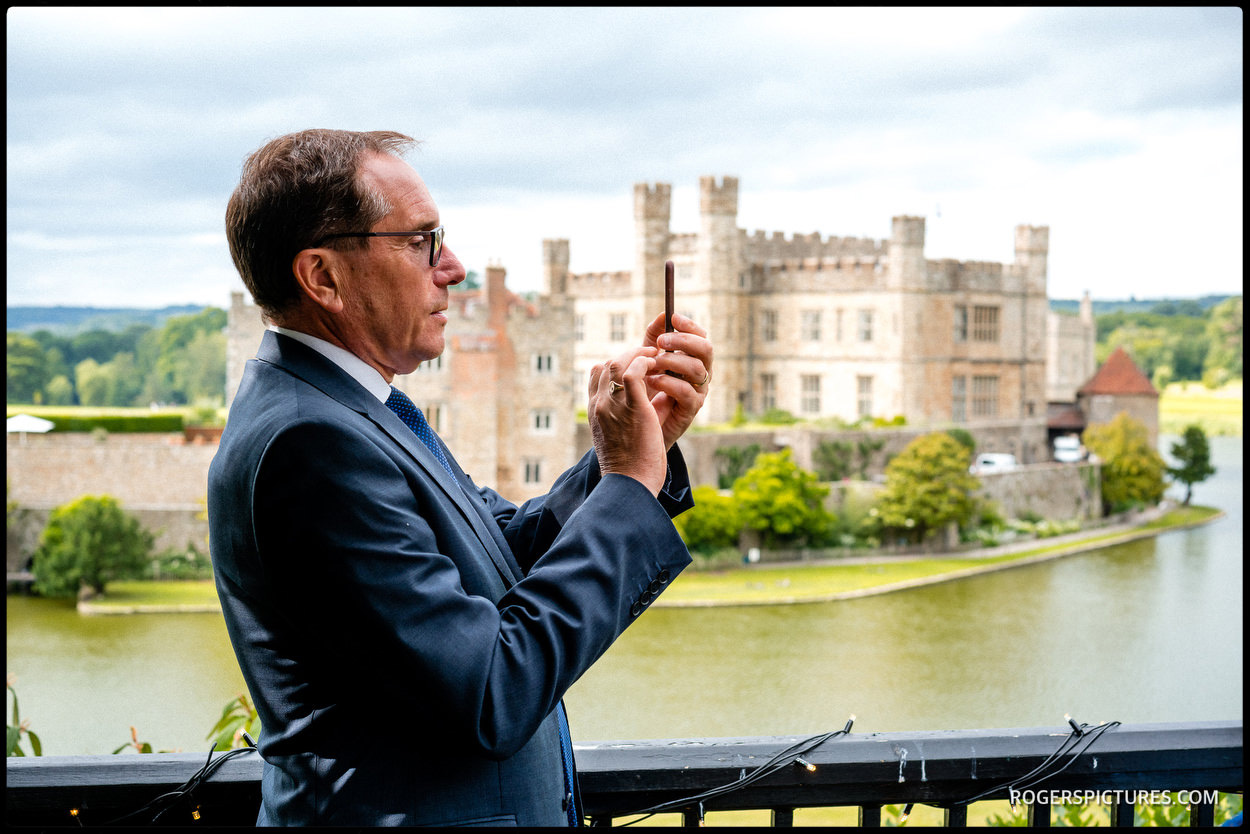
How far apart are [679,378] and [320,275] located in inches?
11.0

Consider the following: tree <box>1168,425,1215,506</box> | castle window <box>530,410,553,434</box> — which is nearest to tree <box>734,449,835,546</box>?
castle window <box>530,410,553,434</box>

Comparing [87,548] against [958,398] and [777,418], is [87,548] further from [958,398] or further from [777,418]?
[958,398]

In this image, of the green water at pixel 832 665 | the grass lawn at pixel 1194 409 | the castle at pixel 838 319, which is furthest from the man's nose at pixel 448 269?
the grass lawn at pixel 1194 409

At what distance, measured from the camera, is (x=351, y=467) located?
77 centimetres

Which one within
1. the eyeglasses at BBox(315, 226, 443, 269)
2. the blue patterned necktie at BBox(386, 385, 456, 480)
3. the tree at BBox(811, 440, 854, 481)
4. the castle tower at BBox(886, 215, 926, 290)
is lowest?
the tree at BBox(811, 440, 854, 481)

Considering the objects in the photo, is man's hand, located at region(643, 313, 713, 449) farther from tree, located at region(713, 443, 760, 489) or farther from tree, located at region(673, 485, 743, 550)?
tree, located at region(713, 443, 760, 489)

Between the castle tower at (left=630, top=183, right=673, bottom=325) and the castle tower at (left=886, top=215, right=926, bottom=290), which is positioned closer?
the castle tower at (left=886, top=215, right=926, bottom=290)

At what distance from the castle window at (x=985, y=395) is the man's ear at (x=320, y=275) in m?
20.1

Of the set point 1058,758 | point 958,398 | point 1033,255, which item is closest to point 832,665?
point 958,398

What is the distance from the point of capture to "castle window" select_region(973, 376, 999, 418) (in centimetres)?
2008

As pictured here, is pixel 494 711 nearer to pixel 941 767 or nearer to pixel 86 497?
pixel 941 767

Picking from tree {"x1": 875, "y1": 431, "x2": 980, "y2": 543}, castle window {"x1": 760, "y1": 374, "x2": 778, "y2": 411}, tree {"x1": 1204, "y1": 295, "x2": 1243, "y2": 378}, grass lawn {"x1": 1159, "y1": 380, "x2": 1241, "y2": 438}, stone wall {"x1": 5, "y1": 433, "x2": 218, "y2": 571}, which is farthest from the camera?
grass lawn {"x1": 1159, "y1": 380, "x2": 1241, "y2": 438}

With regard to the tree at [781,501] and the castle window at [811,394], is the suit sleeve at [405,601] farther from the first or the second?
the castle window at [811,394]

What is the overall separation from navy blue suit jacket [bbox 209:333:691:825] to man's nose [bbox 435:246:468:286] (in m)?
0.11
